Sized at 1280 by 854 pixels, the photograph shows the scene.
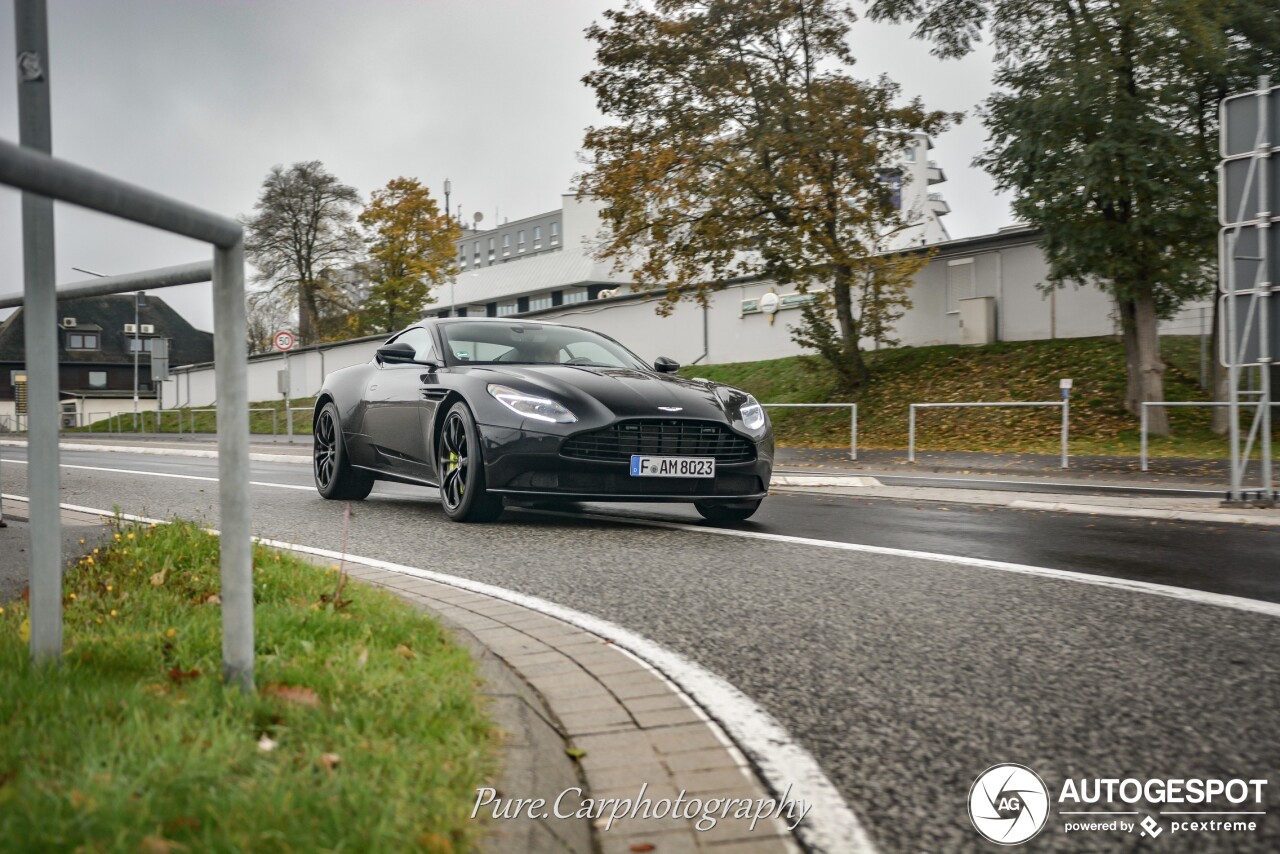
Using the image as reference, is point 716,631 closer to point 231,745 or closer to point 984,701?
point 984,701

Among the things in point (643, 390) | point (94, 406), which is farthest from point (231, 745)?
point (94, 406)

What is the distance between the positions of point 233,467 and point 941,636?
2.68 metres

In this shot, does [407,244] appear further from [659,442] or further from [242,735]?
[242,735]

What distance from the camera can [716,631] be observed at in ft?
14.7

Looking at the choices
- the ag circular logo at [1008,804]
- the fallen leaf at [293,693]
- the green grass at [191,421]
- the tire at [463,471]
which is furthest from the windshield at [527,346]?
the green grass at [191,421]

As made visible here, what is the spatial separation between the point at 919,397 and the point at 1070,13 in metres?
7.91

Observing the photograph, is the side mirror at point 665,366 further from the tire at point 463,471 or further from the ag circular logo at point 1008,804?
the ag circular logo at point 1008,804

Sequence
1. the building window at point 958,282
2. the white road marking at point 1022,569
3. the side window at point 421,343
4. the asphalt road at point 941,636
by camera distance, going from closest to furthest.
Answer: the asphalt road at point 941,636
the white road marking at point 1022,569
the side window at point 421,343
the building window at point 958,282

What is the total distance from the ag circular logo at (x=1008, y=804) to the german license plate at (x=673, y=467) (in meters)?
4.51

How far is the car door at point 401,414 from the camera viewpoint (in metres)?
8.52

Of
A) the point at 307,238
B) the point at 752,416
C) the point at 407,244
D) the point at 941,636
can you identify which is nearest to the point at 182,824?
the point at 941,636

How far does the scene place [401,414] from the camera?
876cm

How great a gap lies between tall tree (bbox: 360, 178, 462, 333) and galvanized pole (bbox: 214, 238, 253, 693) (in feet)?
174

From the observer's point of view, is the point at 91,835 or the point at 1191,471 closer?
the point at 91,835
